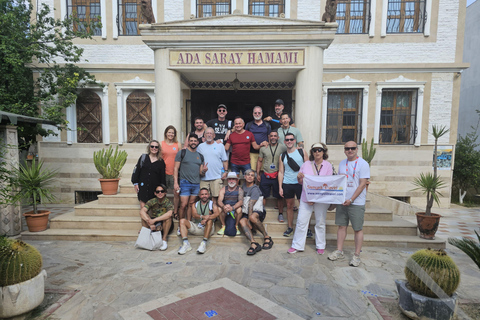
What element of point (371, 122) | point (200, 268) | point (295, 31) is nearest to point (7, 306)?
point (200, 268)

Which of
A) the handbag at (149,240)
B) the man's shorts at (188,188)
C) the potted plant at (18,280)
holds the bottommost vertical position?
the handbag at (149,240)

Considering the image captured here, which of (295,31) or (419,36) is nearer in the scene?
(295,31)

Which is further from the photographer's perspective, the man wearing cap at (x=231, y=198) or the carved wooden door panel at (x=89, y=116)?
the carved wooden door panel at (x=89, y=116)

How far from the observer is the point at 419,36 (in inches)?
416

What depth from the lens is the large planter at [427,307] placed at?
327cm

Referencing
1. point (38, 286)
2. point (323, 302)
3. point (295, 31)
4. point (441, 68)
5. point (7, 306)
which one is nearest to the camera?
point (7, 306)

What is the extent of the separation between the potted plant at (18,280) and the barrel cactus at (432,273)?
4688mm

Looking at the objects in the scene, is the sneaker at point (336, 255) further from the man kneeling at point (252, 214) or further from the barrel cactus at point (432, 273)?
the barrel cactus at point (432, 273)

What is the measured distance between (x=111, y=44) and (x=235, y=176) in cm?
860

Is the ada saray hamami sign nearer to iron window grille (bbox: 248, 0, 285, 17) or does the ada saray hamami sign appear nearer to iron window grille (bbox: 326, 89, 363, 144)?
iron window grille (bbox: 326, 89, 363, 144)

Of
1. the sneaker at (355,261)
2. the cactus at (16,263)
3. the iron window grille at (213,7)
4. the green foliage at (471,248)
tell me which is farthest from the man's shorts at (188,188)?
the iron window grille at (213,7)

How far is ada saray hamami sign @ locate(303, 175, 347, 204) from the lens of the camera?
5.04 m

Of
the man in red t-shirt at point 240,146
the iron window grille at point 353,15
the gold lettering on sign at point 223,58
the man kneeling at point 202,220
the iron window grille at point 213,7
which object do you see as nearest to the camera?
the man kneeling at point 202,220

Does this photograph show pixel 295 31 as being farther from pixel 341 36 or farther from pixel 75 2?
pixel 75 2
